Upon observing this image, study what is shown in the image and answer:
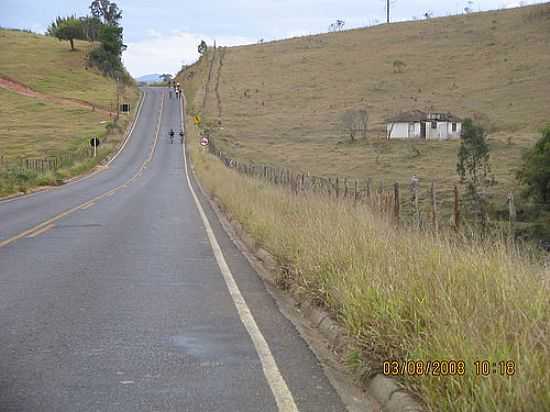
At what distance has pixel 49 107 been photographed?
96.7m

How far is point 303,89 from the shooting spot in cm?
10094

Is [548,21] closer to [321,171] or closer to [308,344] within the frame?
[321,171]

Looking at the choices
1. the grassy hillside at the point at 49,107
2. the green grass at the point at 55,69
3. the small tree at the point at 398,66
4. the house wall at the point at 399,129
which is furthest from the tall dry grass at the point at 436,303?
the green grass at the point at 55,69

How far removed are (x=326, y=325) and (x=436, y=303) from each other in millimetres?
1879

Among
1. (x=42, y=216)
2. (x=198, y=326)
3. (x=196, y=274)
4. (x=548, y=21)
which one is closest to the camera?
(x=198, y=326)

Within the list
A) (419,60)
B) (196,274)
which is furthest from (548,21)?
(196,274)

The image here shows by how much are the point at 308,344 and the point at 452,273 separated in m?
1.53

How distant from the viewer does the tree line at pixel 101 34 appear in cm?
13162

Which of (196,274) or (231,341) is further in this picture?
(196,274)

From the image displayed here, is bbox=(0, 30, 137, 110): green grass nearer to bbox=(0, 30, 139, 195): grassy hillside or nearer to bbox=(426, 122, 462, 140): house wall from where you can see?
bbox=(0, 30, 139, 195): grassy hillside

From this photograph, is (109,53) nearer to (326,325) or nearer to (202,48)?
(202,48)

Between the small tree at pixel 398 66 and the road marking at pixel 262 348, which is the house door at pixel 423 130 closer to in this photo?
the small tree at pixel 398 66
